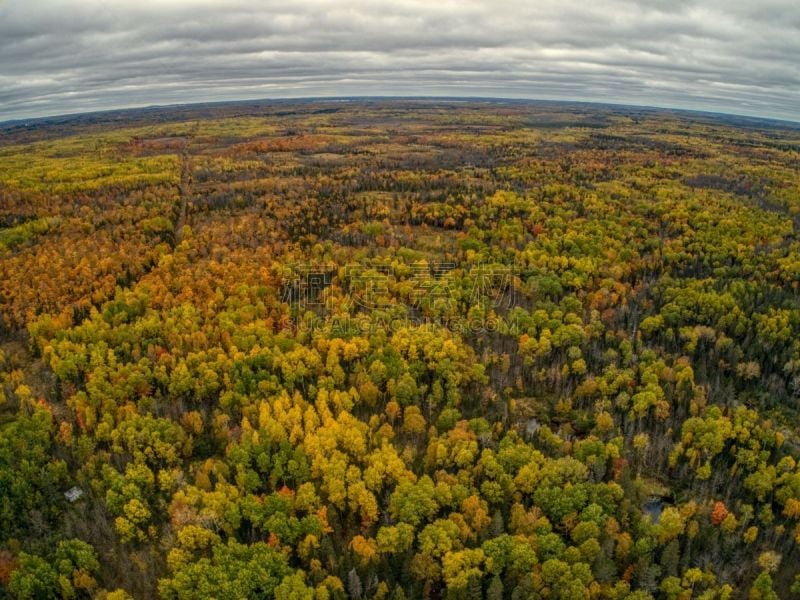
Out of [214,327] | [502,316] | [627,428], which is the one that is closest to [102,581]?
[214,327]

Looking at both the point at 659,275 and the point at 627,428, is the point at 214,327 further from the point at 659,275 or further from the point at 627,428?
the point at 659,275

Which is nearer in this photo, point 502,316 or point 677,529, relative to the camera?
point 677,529

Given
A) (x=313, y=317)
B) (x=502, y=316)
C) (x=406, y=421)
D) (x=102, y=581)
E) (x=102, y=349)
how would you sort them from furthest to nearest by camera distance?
(x=502, y=316)
(x=313, y=317)
(x=102, y=349)
(x=406, y=421)
(x=102, y=581)

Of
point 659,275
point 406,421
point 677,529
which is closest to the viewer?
point 677,529

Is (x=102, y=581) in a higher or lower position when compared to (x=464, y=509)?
lower

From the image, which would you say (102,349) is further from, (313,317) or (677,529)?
(677,529)

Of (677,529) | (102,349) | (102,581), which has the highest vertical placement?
(102,349)

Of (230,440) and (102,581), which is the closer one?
(102,581)

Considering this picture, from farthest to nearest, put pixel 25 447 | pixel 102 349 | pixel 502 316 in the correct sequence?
1. pixel 502 316
2. pixel 102 349
3. pixel 25 447

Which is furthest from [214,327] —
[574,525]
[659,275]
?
[659,275]
